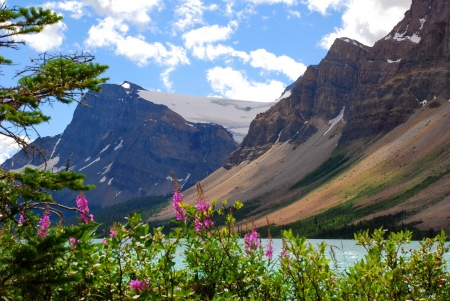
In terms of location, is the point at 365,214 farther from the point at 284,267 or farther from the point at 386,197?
the point at 284,267

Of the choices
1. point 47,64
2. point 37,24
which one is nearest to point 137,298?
point 47,64

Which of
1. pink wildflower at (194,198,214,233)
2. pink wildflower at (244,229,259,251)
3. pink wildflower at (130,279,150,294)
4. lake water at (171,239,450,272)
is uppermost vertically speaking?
pink wildflower at (194,198,214,233)

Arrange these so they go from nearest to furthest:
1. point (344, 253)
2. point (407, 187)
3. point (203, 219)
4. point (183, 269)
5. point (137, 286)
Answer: point (137, 286)
point (183, 269)
point (203, 219)
point (344, 253)
point (407, 187)

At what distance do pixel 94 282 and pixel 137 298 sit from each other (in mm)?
711

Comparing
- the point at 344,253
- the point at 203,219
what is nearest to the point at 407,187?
the point at 344,253

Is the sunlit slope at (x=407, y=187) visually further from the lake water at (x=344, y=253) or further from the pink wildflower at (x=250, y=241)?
the pink wildflower at (x=250, y=241)

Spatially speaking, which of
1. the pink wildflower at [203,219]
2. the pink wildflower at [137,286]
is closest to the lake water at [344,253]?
the pink wildflower at [203,219]

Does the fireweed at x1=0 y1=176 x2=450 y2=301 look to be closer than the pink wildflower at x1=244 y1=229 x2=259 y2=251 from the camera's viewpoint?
Yes

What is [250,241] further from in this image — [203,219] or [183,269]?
[183,269]

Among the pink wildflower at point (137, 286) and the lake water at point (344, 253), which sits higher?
the pink wildflower at point (137, 286)

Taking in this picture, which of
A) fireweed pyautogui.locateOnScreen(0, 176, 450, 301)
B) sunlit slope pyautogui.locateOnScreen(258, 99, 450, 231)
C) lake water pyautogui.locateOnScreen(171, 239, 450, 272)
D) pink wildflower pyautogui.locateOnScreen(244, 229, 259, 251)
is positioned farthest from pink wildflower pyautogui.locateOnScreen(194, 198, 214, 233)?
sunlit slope pyautogui.locateOnScreen(258, 99, 450, 231)

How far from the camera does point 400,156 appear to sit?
617ft

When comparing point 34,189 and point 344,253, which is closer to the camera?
point 34,189

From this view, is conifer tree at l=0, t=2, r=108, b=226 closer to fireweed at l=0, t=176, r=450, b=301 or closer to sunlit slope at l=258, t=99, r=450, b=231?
fireweed at l=0, t=176, r=450, b=301
